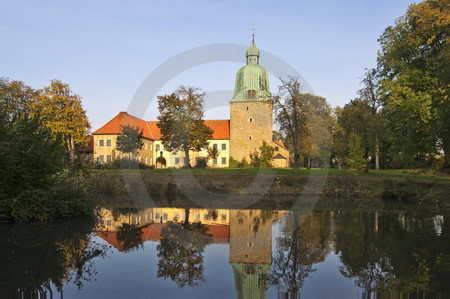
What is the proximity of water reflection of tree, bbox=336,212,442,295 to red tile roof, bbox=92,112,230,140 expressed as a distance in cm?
4342

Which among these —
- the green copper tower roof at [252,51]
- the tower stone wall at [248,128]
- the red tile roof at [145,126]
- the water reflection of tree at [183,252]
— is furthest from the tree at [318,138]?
the water reflection of tree at [183,252]

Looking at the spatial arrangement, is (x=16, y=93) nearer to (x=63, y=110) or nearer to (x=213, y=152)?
(x=63, y=110)

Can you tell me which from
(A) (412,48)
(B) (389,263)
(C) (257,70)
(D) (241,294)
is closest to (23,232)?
(D) (241,294)

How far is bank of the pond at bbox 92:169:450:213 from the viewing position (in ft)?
76.0

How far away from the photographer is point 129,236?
418 inches

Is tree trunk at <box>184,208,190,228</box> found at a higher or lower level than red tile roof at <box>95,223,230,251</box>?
lower

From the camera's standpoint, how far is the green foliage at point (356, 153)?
2920 cm

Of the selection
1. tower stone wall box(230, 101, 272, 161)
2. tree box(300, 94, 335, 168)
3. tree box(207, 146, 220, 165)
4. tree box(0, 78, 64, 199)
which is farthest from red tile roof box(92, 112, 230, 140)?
tree box(0, 78, 64, 199)

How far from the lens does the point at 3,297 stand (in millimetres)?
5371

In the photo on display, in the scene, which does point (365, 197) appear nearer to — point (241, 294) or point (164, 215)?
point (164, 215)

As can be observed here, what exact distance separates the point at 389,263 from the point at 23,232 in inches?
364

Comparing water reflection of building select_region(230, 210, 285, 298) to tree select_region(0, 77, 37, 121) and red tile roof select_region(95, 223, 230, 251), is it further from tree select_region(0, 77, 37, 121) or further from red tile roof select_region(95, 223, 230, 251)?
tree select_region(0, 77, 37, 121)

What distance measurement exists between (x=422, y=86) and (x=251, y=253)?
22.1 meters

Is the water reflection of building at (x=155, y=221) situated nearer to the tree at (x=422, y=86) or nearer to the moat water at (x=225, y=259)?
the moat water at (x=225, y=259)
